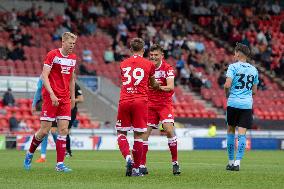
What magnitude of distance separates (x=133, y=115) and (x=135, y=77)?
0.66 m

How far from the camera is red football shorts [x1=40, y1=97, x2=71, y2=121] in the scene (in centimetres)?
1434

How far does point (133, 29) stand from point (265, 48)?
303 inches

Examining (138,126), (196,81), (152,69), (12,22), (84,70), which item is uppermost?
(12,22)

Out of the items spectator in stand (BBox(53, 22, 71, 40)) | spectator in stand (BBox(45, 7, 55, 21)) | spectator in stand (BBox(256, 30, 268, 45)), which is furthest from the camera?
spectator in stand (BBox(256, 30, 268, 45))

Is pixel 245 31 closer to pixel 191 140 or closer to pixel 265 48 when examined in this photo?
pixel 265 48

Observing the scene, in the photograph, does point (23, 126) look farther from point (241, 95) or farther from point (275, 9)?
point (275, 9)

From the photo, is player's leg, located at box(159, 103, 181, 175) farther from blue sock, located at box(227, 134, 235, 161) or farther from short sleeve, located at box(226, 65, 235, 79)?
blue sock, located at box(227, 134, 235, 161)

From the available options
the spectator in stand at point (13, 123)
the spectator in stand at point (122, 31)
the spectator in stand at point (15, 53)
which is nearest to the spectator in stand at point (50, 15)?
the spectator in stand at point (122, 31)

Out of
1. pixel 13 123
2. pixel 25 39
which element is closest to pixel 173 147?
pixel 13 123

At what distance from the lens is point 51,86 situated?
14.3 metres

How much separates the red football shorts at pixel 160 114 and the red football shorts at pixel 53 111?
5.14 feet

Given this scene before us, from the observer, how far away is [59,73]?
1438 cm

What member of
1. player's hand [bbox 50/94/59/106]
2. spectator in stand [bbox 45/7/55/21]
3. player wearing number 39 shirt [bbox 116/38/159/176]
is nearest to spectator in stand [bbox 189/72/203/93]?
spectator in stand [bbox 45/7/55/21]

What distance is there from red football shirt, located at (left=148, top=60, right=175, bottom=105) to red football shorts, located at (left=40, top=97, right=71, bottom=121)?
62.8 inches
